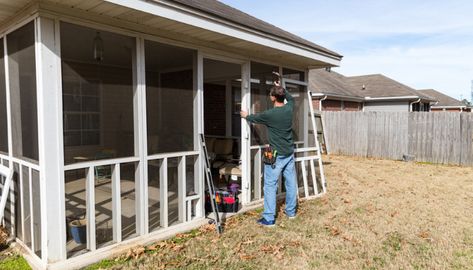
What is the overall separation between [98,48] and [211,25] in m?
1.30

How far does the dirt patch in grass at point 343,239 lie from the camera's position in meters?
3.55

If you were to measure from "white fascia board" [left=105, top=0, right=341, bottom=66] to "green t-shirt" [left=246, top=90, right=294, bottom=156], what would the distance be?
3.25ft

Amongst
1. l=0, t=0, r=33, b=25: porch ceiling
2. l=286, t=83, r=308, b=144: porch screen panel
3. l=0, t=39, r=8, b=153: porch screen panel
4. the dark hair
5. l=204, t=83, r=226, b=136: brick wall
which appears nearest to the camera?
l=0, t=0, r=33, b=25: porch ceiling

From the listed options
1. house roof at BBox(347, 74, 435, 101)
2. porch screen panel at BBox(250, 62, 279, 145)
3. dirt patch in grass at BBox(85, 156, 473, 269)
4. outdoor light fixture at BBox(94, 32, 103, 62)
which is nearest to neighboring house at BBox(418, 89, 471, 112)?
house roof at BBox(347, 74, 435, 101)

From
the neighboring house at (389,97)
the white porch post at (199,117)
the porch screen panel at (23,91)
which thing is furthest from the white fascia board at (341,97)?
the porch screen panel at (23,91)

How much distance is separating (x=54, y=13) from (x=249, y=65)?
302cm

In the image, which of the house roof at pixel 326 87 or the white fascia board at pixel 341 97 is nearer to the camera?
the white fascia board at pixel 341 97

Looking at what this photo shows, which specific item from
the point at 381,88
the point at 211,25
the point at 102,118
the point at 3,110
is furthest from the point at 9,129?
the point at 381,88

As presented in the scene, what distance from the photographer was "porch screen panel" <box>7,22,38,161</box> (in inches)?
131

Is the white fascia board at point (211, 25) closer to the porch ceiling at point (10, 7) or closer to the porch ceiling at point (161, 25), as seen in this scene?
the porch ceiling at point (161, 25)

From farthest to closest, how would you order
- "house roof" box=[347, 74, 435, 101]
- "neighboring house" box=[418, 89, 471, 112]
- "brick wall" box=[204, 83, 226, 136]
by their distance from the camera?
"neighboring house" box=[418, 89, 471, 112] → "house roof" box=[347, 74, 435, 101] → "brick wall" box=[204, 83, 226, 136]

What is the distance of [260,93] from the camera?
5664 mm

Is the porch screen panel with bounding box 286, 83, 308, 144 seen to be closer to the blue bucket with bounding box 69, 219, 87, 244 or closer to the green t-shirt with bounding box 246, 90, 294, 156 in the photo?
the green t-shirt with bounding box 246, 90, 294, 156

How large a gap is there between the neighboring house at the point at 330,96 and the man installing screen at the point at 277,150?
12.1 m
